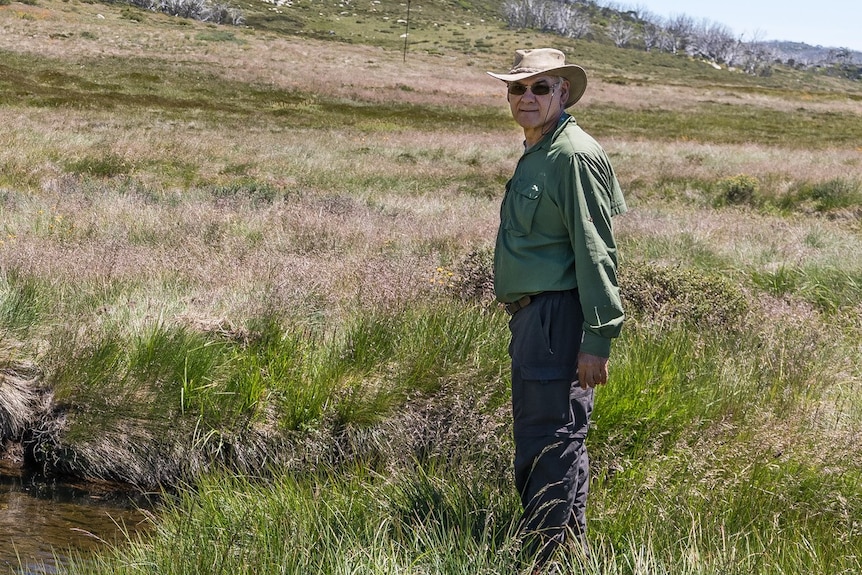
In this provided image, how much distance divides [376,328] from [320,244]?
3445 mm

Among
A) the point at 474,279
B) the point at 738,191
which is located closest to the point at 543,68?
the point at 474,279

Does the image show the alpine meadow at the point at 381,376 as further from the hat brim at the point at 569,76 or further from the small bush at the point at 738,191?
the hat brim at the point at 569,76

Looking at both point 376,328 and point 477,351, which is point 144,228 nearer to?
point 376,328

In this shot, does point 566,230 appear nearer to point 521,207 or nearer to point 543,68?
point 521,207

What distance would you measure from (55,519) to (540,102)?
3.28 metres

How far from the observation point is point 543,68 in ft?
9.85

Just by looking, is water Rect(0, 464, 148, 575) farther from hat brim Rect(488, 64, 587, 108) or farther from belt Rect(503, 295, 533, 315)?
hat brim Rect(488, 64, 587, 108)

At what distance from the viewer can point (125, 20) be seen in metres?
79.8

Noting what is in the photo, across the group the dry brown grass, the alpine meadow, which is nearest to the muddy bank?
the alpine meadow

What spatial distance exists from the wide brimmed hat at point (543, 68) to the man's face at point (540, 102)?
0.03 meters

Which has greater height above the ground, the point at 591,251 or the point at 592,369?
the point at 591,251

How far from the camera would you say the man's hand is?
2930mm

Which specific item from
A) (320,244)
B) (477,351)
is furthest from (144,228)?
(477,351)

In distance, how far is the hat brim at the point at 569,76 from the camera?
2.98 meters
